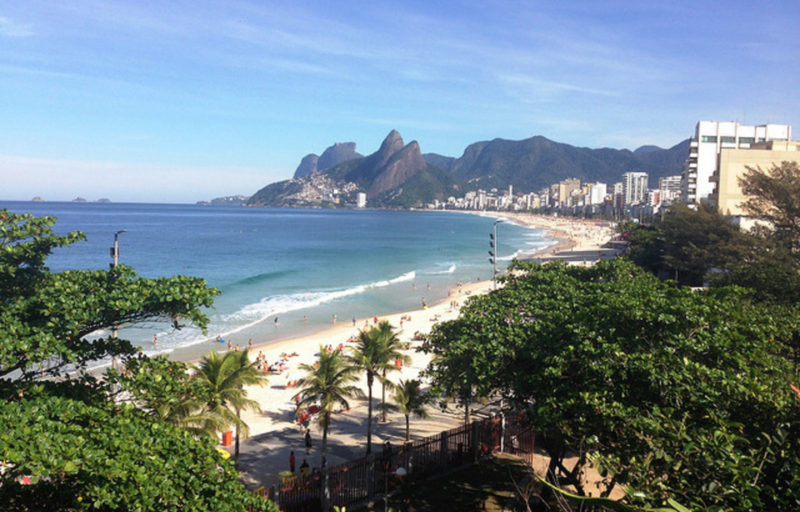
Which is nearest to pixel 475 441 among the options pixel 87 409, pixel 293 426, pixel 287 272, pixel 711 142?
pixel 293 426

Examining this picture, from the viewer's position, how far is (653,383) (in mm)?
7781

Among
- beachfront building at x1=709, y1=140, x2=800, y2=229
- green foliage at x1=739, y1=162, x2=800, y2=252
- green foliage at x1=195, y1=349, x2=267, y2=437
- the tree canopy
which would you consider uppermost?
beachfront building at x1=709, y1=140, x2=800, y2=229

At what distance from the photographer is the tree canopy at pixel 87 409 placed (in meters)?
5.15

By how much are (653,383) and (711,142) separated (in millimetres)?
77937

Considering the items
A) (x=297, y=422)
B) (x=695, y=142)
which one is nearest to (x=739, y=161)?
(x=695, y=142)

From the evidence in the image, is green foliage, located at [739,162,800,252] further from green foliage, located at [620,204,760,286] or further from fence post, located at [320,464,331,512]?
fence post, located at [320,464,331,512]

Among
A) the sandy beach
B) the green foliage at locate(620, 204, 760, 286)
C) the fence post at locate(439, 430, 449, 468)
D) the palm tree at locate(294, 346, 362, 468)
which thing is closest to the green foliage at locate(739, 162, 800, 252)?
the green foliage at locate(620, 204, 760, 286)

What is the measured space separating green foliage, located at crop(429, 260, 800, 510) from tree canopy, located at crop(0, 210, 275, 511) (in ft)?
14.1

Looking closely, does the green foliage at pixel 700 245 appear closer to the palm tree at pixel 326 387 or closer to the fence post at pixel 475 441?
the fence post at pixel 475 441

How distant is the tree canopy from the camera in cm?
515

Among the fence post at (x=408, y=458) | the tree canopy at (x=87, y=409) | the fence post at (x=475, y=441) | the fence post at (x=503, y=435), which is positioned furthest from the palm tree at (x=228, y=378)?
the fence post at (x=503, y=435)

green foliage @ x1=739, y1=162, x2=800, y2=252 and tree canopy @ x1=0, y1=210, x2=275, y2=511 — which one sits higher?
green foliage @ x1=739, y1=162, x2=800, y2=252

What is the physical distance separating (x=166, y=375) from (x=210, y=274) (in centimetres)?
4923

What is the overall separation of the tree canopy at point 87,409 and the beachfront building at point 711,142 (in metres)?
76.9
